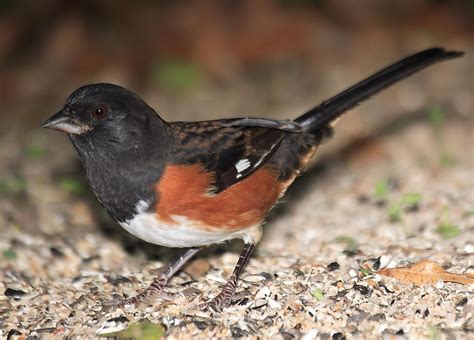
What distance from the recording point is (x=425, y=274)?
383 cm

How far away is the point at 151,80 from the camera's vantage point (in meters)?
7.89

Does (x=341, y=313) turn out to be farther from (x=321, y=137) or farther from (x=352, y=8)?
(x=352, y=8)

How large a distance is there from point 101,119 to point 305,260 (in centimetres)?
145

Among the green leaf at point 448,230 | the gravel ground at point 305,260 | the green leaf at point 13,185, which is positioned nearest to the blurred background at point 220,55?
the green leaf at point 13,185

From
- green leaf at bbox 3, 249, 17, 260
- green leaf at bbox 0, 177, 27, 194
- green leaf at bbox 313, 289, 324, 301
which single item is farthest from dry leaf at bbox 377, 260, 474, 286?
green leaf at bbox 0, 177, 27, 194

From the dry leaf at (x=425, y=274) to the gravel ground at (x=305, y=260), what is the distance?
0.04m

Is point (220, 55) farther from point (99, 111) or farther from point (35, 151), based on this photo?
point (99, 111)

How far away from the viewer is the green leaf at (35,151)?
6500 millimetres

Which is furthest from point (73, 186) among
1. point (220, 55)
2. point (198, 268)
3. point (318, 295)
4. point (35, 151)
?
point (220, 55)

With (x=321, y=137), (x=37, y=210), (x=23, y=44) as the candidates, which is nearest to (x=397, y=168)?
(x=321, y=137)

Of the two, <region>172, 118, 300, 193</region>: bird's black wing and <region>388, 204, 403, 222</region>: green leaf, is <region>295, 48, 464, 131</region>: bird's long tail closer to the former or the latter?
<region>172, 118, 300, 193</region>: bird's black wing

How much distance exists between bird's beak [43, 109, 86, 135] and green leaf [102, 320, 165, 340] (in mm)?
974

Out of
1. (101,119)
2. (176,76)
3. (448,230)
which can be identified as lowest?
(448,230)

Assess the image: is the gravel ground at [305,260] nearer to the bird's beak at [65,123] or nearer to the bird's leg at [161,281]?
the bird's leg at [161,281]
